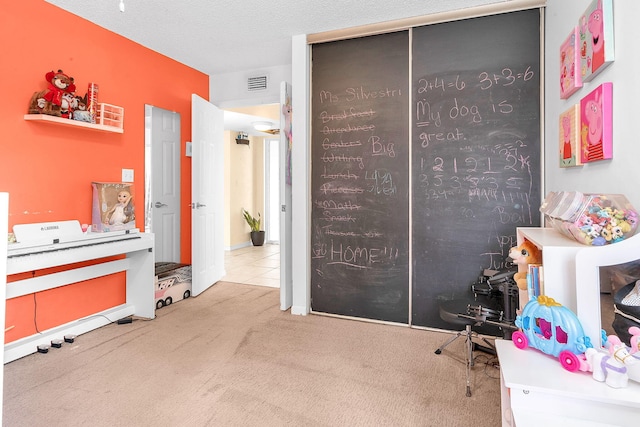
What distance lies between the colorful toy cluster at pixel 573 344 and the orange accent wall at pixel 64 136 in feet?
10.4

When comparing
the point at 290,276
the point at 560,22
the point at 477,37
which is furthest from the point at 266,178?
the point at 560,22

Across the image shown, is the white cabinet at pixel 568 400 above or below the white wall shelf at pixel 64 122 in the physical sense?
below

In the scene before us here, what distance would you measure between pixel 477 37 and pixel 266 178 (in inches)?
230

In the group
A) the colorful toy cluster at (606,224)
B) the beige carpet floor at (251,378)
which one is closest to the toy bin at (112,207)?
the beige carpet floor at (251,378)

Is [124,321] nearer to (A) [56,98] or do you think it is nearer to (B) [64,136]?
(B) [64,136]

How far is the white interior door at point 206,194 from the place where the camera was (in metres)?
3.92

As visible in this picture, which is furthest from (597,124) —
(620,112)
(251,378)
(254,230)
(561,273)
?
(254,230)

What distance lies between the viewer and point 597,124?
1634 millimetres

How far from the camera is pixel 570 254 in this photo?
125 cm

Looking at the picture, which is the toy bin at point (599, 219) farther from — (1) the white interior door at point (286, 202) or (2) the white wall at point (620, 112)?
(1) the white interior door at point (286, 202)

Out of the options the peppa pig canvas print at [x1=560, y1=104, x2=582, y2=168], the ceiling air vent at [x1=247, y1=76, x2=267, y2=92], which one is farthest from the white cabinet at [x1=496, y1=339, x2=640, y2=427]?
the ceiling air vent at [x1=247, y1=76, x2=267, y2=92]

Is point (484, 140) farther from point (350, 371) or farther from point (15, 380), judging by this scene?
point (15, 380)

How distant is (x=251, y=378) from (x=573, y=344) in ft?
5.78

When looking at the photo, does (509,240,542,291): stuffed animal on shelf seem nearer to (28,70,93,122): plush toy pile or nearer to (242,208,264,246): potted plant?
(28,70,93,122): plush toy pile
